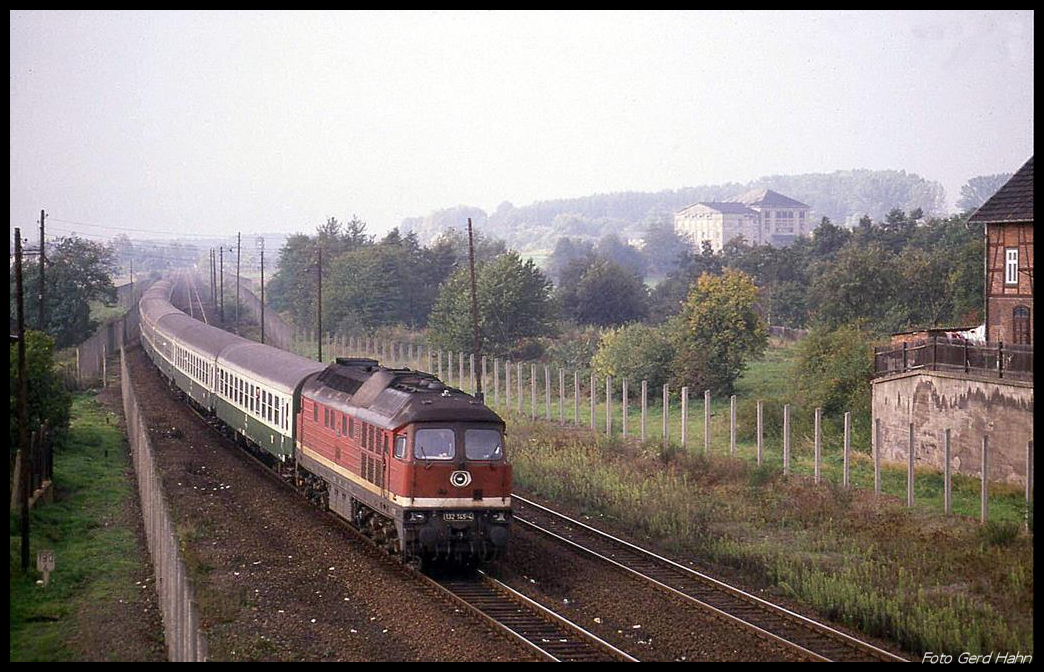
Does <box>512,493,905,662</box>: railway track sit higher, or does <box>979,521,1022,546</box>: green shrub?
<box>979,521,1022,546</box>: green shrub

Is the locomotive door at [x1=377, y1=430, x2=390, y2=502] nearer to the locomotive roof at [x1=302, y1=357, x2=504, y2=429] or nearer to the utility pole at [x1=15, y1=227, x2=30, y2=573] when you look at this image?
the locomotive roof at [x1=302, y1=357, x2=504, y2=429]

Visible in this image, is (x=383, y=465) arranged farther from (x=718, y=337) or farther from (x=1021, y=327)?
(x=718, y=337)

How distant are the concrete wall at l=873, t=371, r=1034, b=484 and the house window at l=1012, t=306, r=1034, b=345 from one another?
7160 mm

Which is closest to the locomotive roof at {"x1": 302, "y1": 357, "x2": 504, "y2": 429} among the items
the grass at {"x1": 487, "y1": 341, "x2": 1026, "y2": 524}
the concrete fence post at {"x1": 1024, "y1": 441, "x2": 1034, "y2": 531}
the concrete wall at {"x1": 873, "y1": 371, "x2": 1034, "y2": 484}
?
the concrete fence post at {"x1": 1024, "y1": 441, "x2": 1034, "y2": 531}

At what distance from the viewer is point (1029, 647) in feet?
46.9

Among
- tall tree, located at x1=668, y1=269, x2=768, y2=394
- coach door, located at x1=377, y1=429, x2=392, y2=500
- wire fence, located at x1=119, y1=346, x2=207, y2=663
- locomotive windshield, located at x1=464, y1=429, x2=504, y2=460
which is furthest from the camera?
tall tree, located at x1=668, y1=269, x2=768, y2=394

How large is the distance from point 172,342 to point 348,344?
21.6 metres

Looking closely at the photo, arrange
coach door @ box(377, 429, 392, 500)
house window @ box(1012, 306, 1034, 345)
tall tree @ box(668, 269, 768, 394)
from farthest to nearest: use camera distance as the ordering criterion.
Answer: tall tree @ box(668, 269, 768, 394) → house window @ box(1012, 306, 1034, 345) → coach door @ box(377, 429, 392, 500)

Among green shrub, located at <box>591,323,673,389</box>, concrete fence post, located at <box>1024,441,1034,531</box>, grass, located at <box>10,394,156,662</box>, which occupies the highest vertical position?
green shrub, located at <box>591,323,673,389</box>

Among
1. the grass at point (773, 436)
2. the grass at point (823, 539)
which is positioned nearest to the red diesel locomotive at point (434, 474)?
the grass at point (823, 539)

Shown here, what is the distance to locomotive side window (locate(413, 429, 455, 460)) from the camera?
17656 mm

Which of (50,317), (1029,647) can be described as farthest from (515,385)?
(1029,647)

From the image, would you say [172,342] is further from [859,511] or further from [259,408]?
[859,511]

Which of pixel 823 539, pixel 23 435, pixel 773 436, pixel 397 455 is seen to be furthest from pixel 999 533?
pixel 23 435
